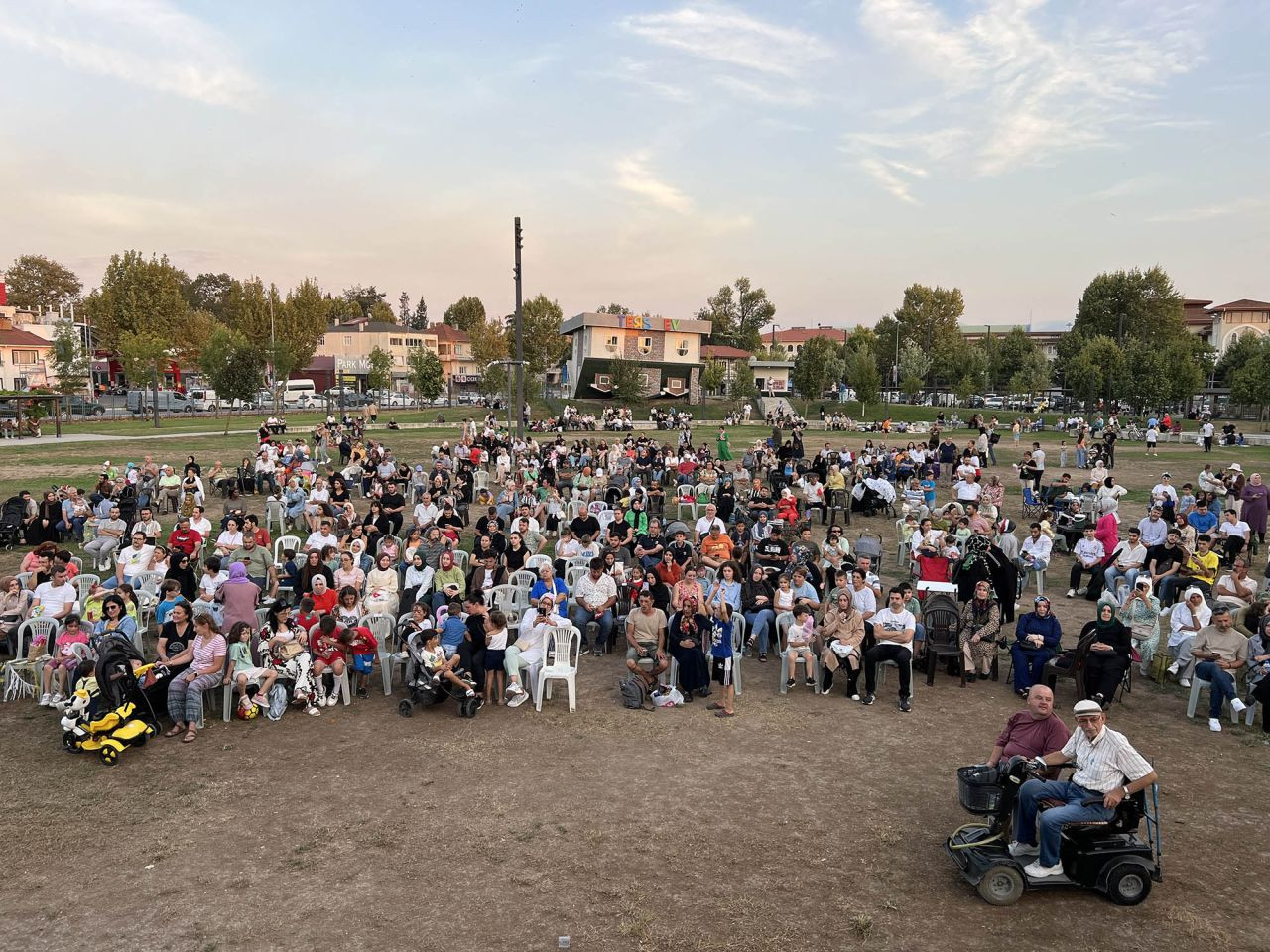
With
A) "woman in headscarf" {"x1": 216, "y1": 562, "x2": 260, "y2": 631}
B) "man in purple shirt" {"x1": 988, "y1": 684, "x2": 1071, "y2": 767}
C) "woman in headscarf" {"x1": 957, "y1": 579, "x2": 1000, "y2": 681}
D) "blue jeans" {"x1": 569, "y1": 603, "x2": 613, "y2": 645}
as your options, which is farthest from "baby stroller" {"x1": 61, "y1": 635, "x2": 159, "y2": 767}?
"woman in headscarf" {"x1": 957, "y1": 579, "x2": 1000, "y2": 681}

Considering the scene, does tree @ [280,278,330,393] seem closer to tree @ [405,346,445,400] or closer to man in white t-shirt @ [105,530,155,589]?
tree @ [405,346,445,400]

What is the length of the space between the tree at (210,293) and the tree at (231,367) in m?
67.9

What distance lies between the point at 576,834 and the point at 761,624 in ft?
15.1

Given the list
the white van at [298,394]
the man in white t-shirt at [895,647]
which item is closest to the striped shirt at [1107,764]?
the man in white t-shirt at [895,647]

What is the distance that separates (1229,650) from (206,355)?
4851cm

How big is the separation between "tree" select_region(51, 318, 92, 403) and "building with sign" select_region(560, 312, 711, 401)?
30.0m

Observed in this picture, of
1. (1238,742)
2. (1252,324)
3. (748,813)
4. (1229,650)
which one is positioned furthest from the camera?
(1252,324)

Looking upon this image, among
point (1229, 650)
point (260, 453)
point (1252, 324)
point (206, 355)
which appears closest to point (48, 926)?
point (1229, 650)

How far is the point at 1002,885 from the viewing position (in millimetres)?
5109

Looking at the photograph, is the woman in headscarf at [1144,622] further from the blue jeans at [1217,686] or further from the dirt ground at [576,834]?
the blue jeans at [1217,686]

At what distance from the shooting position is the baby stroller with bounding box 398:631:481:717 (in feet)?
26.7

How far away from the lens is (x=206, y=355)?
45.8 metres

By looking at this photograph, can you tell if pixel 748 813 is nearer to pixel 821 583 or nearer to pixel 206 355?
pixel 821 583

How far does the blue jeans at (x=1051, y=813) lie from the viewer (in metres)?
5.06
